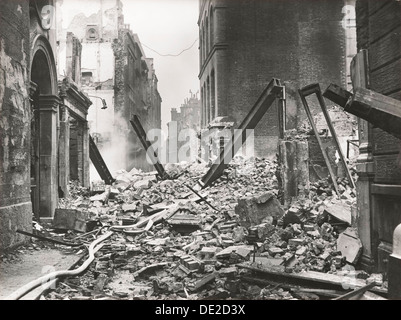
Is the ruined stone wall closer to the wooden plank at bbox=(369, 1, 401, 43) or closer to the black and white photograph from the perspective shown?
the black and white photograph

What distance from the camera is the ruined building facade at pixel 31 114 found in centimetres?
596

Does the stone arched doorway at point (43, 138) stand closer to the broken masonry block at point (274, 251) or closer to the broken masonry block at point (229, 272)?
the broken masonry block at point (229, 272)

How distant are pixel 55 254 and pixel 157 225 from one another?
2.77 meters

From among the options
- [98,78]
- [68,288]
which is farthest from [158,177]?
[98,78]

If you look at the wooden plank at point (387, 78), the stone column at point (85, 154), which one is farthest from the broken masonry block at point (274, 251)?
the stone column at point (85, 154)

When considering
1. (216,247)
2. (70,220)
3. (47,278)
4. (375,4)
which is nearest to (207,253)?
(216,247)

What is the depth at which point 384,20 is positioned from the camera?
4.36 metres

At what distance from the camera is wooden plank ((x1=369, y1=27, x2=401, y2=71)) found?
4141 millimetres

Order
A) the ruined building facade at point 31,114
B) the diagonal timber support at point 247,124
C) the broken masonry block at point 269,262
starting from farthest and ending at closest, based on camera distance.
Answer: the diagonal timber support at point 247,124 → the ruined building facade at point 31,114 → the broken masonry block at point 269,262

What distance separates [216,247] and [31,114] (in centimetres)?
589

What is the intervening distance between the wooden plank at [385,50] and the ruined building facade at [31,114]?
5.75 meters

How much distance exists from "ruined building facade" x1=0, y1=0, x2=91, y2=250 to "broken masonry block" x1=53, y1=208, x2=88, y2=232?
2.07ft

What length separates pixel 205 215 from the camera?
29.0ft

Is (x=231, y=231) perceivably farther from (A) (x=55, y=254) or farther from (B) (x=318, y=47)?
(B) (x=318, y=47)
